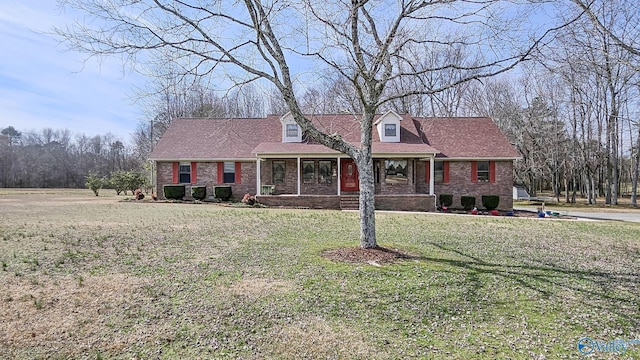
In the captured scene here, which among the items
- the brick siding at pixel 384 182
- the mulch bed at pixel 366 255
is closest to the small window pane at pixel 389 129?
the brick siding at pixel 384 182

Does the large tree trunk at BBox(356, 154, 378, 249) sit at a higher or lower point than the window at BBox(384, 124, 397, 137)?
lower

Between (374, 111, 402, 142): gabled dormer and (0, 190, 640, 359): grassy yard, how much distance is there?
42.3 ft

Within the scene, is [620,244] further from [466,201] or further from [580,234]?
[466,201]

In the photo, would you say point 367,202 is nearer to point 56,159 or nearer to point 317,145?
point 317,145

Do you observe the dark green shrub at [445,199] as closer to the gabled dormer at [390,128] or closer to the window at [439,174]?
the window at [439,174]

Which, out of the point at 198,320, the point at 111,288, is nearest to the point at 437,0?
the point at 198,320

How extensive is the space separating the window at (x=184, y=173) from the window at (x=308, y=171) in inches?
254

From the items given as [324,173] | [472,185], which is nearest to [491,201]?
[472,185]

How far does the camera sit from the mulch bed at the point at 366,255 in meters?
6.60

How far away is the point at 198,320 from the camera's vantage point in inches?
163

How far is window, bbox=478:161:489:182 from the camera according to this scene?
20453mm

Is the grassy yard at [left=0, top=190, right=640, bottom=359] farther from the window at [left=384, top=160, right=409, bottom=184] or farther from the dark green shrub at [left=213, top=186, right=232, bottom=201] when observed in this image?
the window at [left=384, top=160, right=409, bottom=184]

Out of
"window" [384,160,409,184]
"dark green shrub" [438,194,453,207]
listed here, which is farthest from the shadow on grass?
"window" [384,160,409,184]

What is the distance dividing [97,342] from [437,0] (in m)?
6.84
